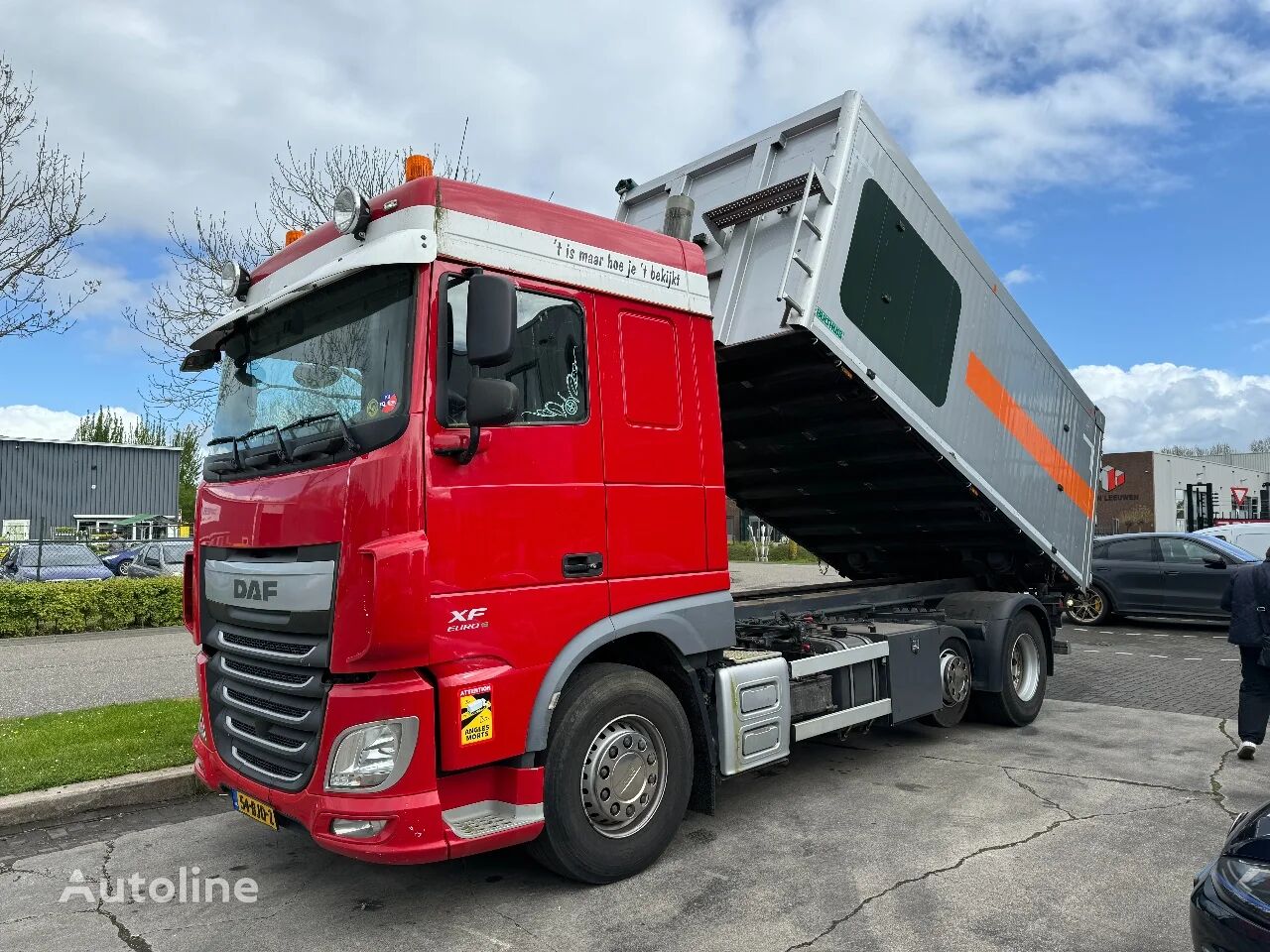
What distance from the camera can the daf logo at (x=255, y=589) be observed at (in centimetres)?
386

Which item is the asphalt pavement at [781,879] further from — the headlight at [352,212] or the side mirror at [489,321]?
the headlight at [352,212]

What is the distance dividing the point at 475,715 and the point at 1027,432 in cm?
574

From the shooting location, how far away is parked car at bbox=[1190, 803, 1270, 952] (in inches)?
98.5

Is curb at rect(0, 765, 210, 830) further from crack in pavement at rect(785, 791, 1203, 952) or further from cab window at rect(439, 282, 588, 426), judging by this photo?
crack in pavement at rect(785, 791, 1203, 952)

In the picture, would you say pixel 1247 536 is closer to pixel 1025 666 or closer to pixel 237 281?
pixel 1025 666

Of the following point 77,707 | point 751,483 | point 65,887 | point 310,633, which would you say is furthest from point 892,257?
point 77,707

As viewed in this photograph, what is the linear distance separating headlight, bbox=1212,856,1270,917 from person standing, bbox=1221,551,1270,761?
388 cm

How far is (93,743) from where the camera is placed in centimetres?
644

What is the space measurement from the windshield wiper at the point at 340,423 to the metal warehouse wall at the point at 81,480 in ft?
121

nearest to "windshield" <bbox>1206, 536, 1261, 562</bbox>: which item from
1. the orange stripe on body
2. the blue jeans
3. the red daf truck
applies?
the orange stripe on body

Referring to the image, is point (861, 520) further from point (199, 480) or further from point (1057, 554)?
point (199, 480)

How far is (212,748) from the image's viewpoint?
14.3 feet

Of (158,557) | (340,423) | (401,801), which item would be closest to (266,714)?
(401,801)

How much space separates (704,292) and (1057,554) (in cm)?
491
